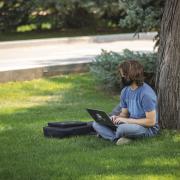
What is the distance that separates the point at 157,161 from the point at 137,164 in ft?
0.74

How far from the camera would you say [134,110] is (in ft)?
23.5

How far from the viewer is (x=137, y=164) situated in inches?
241

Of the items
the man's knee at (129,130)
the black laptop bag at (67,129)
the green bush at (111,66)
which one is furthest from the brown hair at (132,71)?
the green bush at (111,66)

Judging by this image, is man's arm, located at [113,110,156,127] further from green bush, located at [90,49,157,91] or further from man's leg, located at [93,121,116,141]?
green bush, located at [90,49,157,91]

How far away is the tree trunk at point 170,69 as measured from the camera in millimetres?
7473

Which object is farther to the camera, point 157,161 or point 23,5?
point 23,5

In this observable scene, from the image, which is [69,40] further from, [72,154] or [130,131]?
[72,154]

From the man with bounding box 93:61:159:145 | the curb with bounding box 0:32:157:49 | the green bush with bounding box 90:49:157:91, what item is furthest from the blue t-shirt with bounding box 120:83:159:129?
the curb with bounding box 0:32:157:49

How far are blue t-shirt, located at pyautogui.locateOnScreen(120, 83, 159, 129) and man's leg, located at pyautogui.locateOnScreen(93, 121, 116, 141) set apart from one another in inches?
11.1

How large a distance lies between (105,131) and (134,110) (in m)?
0.40

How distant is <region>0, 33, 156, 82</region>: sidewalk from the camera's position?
13.4 m

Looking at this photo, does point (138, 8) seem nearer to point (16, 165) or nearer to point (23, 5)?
point (16, 165)

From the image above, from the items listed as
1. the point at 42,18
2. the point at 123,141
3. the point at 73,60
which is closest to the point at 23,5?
the point at 42,18

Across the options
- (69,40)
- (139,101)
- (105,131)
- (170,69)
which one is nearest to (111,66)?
(170,69)
